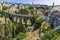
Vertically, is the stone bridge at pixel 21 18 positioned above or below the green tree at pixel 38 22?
below

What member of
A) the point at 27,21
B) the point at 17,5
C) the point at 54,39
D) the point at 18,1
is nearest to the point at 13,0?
the point at 18,1

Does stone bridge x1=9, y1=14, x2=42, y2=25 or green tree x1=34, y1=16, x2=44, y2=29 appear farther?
stone bridge x1=9, y1=14, x2=42, y2=25

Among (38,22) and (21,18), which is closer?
(38,22)

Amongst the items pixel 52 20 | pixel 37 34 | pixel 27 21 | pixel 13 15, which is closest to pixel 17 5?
pixel 13 15

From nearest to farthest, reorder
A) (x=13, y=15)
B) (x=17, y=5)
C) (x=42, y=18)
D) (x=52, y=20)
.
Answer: (x=52, y=20) < (x=42, y=18) < (x=13, y=15) < (x=17, y=5)

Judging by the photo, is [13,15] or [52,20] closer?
[52,20]

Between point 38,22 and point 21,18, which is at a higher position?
point 38,22

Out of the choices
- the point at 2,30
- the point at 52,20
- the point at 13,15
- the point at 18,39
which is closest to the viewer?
the point at 18,39

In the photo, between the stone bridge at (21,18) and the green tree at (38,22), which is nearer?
the green tree at (38,22)

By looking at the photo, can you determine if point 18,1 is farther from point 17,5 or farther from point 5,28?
point 5,28

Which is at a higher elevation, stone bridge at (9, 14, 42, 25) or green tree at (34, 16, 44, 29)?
green tree at (34, 16, 44, 29)
